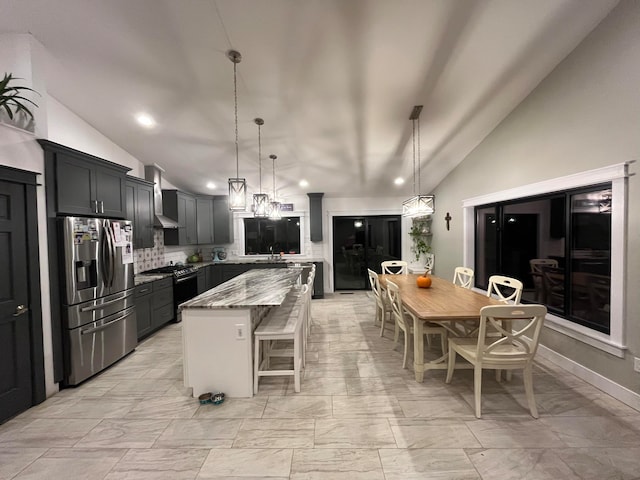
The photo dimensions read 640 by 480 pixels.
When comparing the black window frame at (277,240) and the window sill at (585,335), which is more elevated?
the black window frame at (277,240)

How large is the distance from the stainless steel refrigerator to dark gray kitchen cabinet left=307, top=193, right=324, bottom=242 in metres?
3.59

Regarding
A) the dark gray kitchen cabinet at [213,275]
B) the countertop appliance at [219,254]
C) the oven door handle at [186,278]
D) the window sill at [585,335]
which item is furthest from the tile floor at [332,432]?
the countertop appliance at [219,254]

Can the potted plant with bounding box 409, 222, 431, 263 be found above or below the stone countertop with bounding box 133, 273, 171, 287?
above

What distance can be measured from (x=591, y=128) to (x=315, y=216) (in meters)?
4.49

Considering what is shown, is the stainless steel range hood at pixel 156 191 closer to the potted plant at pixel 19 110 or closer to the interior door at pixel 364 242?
the potted plant at pixel 19 110

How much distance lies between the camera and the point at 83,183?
2660 millimetres

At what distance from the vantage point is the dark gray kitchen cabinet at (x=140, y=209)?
146 inches

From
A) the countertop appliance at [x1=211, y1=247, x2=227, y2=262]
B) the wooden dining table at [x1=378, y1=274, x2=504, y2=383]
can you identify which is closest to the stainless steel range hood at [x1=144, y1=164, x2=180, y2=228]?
the countertop appliance at [x1=211, y1=247, x2=227, y2=262]

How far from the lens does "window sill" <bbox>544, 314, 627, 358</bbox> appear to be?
88.2 inches

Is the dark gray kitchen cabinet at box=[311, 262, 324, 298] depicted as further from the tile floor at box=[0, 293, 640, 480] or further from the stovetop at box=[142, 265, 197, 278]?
the tile floor at box=[0, 293, 640, 480]

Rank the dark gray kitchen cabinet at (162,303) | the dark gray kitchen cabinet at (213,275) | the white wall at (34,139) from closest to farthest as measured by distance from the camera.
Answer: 1. the white wall at (34,139)
2. the dark gray kitchen cabinet at (162,303)
3. the dark gray kitchen cabinet at (213,275)

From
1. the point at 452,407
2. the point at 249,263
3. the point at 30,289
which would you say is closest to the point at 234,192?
the point at 30,289

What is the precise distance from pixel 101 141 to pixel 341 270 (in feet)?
16.5

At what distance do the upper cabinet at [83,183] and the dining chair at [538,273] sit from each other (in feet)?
16.9
